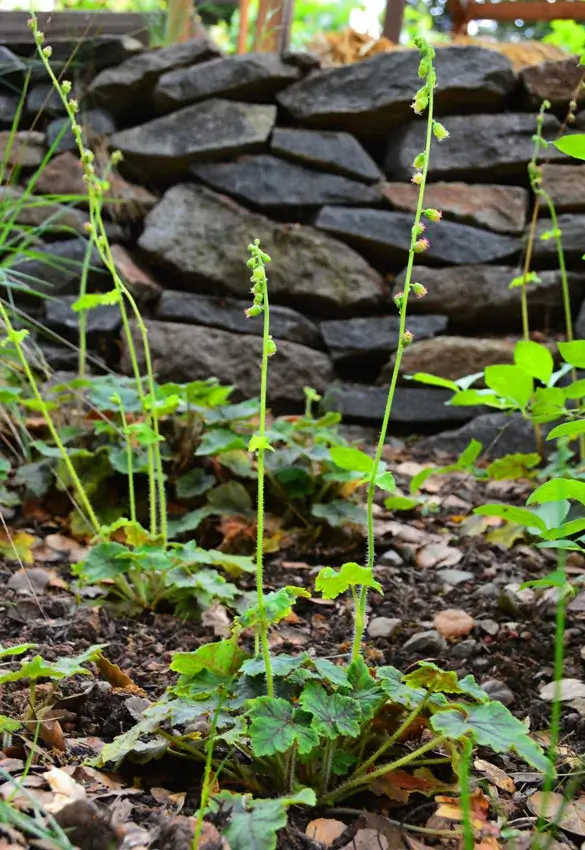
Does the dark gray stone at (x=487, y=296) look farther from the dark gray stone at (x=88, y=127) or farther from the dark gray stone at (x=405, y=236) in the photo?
the dark gray stone at (x=88, y=127)

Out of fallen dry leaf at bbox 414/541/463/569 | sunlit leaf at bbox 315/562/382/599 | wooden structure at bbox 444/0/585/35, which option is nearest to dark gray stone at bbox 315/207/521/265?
wooden structure at bbox 444/0/585/35

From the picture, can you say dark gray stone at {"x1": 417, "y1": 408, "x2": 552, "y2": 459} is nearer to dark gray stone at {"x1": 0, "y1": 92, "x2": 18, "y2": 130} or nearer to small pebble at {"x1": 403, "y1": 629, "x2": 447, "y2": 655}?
small pebble at {"x1": 403, "y1": 629, "x2": 447, "y2": 655}

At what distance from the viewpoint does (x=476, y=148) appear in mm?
3193

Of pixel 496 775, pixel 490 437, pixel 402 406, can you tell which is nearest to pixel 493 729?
pixel 496 775

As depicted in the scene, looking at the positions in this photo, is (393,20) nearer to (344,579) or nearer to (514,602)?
(514,602)

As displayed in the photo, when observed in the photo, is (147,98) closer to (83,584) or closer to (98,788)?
(83,584)

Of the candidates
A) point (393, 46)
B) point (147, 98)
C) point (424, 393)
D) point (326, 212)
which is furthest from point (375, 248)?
point (147, 98)

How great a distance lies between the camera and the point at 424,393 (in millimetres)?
3057

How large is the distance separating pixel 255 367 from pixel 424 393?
67 cm

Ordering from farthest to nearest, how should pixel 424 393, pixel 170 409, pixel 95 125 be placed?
pixel 95 125, pixel 424 393, pixel 170 409

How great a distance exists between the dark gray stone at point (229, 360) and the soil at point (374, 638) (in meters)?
1.04

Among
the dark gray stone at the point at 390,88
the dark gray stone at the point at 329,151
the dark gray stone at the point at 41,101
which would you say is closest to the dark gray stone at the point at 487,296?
the dark gray stone at the point at 329,151

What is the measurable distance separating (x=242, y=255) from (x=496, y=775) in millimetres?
2505

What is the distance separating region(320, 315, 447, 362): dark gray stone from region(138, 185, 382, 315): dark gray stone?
9 centimetres
